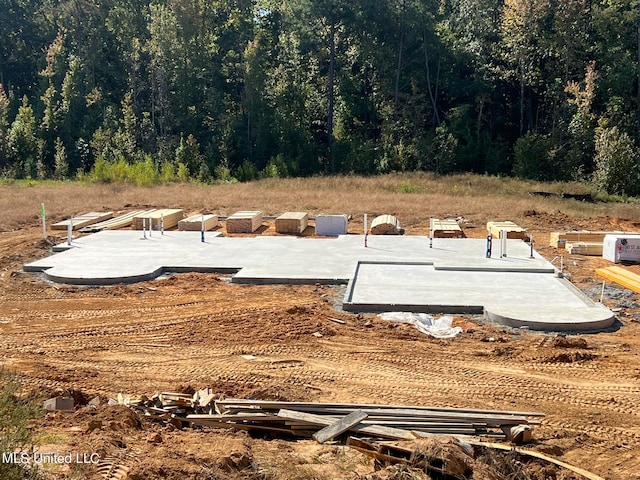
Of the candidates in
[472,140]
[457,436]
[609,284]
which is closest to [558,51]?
[472,140]

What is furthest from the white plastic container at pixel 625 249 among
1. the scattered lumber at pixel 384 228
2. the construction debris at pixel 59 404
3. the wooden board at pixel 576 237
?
the construction debris at pixel 59 404

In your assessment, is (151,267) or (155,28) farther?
(155,28)

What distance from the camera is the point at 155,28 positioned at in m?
42.6

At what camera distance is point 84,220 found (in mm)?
20812

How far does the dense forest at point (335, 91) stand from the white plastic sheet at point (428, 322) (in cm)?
2643

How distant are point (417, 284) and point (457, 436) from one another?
6510 mm

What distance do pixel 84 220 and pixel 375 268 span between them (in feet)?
37.4

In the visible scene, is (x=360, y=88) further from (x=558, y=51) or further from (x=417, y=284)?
(x=417, y=284)

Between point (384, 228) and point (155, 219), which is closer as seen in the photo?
point (384, 228)

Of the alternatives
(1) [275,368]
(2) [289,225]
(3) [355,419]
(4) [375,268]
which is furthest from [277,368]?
(2) [289,225]

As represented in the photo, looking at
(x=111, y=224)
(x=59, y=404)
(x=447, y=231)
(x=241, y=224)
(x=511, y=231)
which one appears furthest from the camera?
(x=111, y=224)

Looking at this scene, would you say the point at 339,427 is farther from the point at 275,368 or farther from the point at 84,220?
the point at 84,220

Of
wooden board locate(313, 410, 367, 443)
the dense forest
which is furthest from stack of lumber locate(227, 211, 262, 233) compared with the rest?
the dense forest

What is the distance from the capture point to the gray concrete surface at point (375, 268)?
10.8 m
